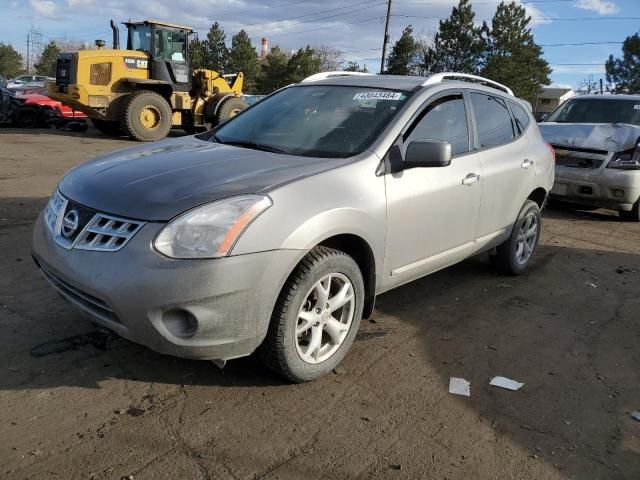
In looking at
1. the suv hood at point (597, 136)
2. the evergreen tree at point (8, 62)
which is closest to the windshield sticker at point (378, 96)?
the suv hood at point (597, 136)

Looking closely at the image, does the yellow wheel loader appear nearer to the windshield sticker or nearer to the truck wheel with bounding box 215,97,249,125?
the truck wheel with bounding box 215,97,249,125

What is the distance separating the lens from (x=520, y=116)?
5.45m

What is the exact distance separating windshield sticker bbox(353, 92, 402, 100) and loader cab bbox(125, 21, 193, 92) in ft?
43.8

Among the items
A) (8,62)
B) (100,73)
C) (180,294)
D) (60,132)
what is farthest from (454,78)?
(8,62)

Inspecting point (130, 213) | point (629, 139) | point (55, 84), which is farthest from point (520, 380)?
point (55, 84)

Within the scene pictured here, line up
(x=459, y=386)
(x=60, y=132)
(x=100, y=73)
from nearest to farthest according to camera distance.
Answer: (x=459, y=386) < (x=100, y=73) < (x=60, y=132)

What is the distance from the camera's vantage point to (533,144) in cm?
542

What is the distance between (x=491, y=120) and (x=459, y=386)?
8.08ft

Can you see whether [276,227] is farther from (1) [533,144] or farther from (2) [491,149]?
(1) [533,144]

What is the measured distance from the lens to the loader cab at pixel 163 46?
1592cm

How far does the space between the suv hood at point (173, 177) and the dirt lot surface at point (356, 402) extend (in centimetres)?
98

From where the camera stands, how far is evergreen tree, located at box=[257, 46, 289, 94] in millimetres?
54594

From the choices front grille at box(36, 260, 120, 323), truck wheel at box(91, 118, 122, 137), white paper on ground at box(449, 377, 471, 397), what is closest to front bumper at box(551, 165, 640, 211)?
white paper on ground at box(449, 377, 471, 397)

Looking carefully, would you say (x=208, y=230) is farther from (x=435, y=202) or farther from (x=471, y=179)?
(x=471, y=179)
